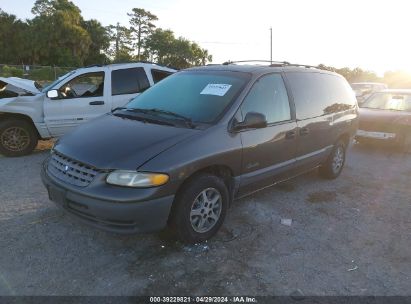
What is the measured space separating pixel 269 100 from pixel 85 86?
4325 millimetres

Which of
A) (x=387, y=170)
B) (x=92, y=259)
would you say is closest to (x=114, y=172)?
(x=92, y=259)

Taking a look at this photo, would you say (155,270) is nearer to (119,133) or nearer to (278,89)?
(119,133)

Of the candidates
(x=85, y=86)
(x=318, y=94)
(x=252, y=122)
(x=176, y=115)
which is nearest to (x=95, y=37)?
(x=85, y=86)

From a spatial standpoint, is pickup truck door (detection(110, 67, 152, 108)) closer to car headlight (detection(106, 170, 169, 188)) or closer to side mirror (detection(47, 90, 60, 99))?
side mirror (detection(47, 90, 60, 99))

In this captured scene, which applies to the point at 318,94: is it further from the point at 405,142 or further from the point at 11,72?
the point at 11,72

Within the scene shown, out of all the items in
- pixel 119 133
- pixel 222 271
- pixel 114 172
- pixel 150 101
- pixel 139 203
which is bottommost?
pixel 222 271

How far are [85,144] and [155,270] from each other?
136 centimetres

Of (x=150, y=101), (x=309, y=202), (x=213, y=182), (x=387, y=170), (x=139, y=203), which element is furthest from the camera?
(x=387, y=170)

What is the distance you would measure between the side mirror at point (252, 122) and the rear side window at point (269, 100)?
0.18m

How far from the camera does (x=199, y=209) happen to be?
12.4 ft

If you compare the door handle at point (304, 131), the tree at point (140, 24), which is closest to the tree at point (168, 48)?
the tree at point (140, 24)

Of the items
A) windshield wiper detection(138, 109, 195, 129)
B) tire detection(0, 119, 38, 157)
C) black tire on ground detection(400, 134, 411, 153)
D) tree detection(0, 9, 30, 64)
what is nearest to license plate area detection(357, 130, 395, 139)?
black tire on ground detection(400, 134, 411, 153)

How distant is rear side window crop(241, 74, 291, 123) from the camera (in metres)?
4.29

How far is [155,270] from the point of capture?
3.40 m
